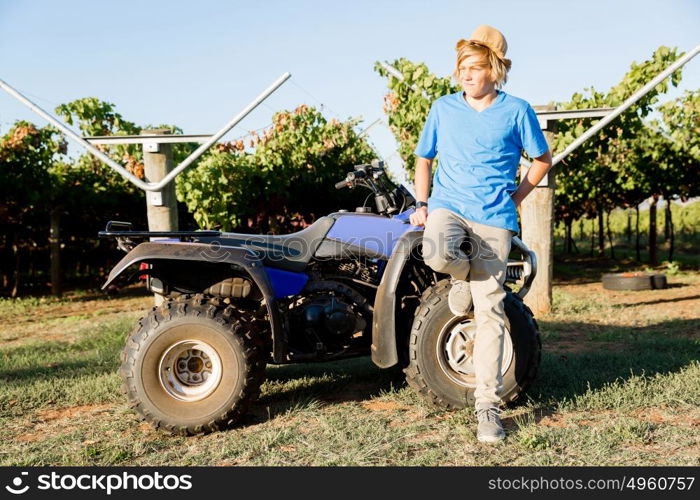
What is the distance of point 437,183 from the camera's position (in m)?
3.48

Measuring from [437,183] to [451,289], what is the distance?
22.5 inches

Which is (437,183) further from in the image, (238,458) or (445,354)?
(238,458)

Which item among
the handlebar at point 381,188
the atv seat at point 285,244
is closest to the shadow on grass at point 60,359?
the atv seat at point 285,244

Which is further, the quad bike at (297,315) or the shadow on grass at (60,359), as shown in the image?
the shadow on grass at (60,359)

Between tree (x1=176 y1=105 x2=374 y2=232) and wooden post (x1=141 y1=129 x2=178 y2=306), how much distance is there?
3638mm

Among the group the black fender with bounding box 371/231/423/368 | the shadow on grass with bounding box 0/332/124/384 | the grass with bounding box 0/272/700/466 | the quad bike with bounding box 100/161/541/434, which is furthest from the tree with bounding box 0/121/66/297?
the black fender with bounding box 371/231/423/368

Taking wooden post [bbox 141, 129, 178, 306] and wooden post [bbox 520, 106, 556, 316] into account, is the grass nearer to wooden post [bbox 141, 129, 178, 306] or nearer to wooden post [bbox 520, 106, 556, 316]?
wooden post [bbox 141, 129, 178, 306]

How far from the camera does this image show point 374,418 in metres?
3.63

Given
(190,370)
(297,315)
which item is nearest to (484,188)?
(297,315)

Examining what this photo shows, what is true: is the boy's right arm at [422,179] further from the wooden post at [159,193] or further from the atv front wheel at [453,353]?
the wooden post at [159,193]

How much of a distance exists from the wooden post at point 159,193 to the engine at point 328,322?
3.24m

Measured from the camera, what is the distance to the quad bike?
353 cm

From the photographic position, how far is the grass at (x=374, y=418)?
3.02 m
